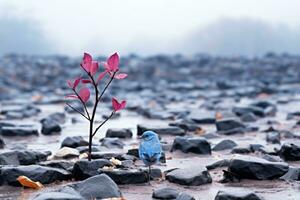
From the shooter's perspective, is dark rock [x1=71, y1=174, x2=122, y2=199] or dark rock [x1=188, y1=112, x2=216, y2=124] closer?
dark rock [x1=71, y1=174, x2=122, y2=199]

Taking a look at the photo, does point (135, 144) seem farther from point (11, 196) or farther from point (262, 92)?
point (262, 92)

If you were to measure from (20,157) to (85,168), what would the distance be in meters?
0.59

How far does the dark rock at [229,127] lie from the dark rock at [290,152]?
1711mm

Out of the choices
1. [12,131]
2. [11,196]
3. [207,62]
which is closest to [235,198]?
[11,196]

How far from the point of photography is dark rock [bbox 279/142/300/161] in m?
3.56

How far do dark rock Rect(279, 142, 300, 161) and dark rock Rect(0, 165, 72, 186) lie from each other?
1.32 meters

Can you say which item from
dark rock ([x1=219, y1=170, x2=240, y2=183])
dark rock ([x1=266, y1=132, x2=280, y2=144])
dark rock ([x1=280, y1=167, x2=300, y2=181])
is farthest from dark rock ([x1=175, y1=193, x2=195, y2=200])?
dark rock ([x1=266, y1=132, x2=280, y2=144])

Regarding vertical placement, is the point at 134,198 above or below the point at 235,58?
below

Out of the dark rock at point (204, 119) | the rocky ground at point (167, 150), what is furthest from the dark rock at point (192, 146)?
the dark rock at point (204, 119)

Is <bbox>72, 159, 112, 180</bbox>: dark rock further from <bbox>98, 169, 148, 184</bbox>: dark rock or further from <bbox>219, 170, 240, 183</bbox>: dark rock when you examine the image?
<bbox>219, 170, 240, 183</bbox>: dark rock

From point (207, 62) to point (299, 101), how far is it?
24.0ft

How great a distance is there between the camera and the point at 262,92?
1114cm

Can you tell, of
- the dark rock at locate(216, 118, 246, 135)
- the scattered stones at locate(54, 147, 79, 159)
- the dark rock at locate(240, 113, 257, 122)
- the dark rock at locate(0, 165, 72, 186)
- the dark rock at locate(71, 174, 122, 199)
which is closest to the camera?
the dark rock at locate(71, 174, 122, 199)

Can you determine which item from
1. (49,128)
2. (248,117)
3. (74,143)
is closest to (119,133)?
(74,143)
